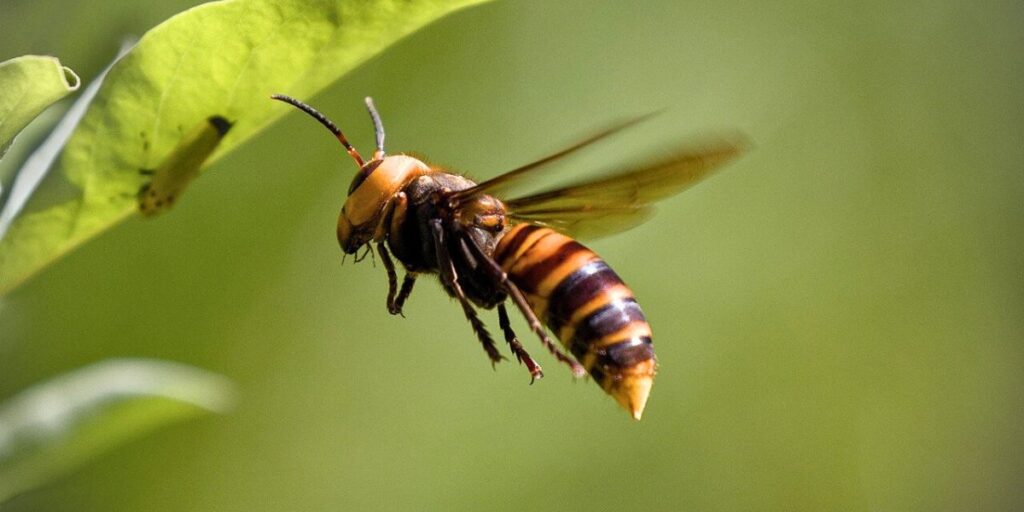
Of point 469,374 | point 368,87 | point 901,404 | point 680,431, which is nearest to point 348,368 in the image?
point 469,374

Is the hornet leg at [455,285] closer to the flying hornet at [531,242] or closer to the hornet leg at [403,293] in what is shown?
the flying hornet at [531,242]

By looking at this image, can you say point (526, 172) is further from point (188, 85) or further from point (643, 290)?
point (643, 290)

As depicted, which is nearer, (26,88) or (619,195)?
(26,88)

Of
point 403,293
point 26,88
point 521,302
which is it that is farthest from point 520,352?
point 26,88

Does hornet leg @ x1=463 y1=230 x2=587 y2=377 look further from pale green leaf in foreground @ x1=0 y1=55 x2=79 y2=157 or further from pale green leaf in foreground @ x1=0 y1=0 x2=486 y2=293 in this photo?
pale green leaf in foreground @ x1=0 y1=55 x2=79 y2=157

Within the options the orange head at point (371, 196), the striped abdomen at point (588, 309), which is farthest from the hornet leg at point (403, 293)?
the striped abdomen at point (588, 309)

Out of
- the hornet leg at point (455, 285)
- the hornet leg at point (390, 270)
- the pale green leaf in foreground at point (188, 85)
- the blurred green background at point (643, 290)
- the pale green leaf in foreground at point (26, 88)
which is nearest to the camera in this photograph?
the pale green leaf in foreground at point (26, 88)
